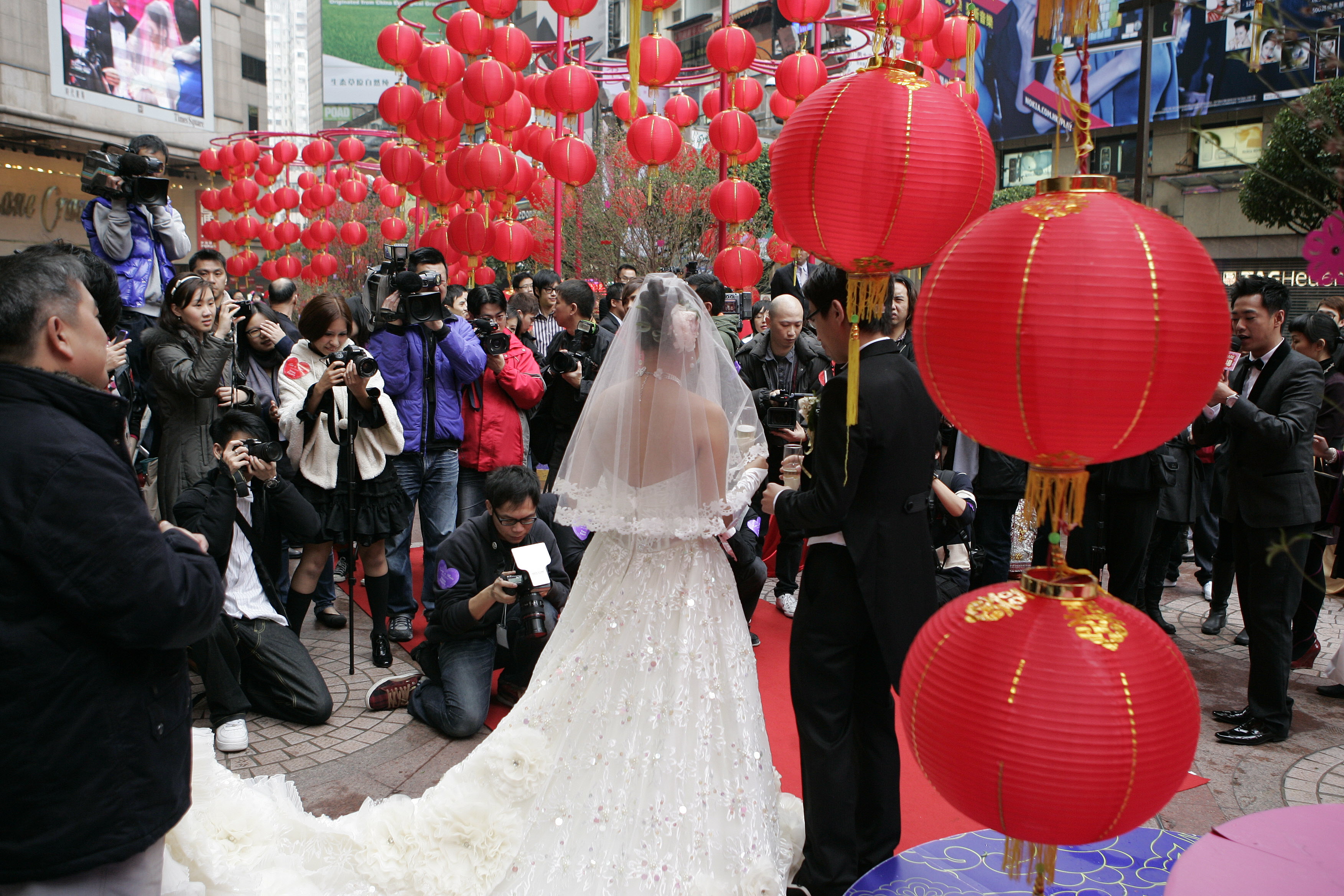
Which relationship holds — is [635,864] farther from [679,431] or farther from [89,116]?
[89,116]

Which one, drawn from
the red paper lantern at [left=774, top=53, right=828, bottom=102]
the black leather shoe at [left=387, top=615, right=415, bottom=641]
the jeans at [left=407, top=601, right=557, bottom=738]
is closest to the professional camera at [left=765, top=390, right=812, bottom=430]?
the jeans at [left=407, top=601, right=557, bottom=738]

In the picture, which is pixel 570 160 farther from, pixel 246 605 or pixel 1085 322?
pixel 1085 322

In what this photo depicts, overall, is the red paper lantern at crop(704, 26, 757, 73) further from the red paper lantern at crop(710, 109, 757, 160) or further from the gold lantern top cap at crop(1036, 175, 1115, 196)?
the gold lantern top cap at crop(1036, 175, 1115, 196)

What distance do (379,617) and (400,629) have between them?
0.88 feet

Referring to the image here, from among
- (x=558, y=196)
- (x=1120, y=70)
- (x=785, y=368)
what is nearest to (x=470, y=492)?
(x=785, y=368)

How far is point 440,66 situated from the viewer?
6812 mm

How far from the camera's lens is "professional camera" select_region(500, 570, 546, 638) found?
3186 mm

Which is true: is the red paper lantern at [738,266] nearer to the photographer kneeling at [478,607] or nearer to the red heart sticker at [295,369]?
the red heart sticker at [295,369]

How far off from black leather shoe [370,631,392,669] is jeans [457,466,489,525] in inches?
35.0

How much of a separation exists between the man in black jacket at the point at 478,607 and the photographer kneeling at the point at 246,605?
48 centimetres

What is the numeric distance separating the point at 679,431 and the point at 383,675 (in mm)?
2319


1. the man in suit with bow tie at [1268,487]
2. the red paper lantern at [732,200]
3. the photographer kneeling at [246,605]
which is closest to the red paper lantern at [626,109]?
the red paper lantern at [732,200]

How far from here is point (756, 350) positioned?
515 centimetres

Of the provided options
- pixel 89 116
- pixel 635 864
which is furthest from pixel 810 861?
pixel 89 116
